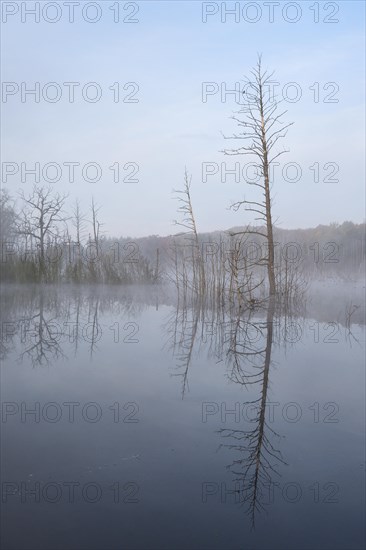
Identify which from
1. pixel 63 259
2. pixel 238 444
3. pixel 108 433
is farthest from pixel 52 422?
pixel 63 259

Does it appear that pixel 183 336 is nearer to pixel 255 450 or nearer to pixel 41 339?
pixel 41 339

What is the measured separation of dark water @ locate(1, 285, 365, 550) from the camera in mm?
2689

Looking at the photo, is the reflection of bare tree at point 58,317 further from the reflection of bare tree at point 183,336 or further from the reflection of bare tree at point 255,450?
the reflection of bare tree at point 255,450

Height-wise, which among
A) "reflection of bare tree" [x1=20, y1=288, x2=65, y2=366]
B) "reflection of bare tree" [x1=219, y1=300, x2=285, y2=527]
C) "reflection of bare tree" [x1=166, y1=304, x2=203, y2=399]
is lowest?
"reflection of bare tree" [x1=219, y1=300, x2=285, y2=527]

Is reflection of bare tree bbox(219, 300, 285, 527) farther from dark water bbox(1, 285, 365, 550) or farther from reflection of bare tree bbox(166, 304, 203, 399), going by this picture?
reflection of bare tree bbox(166, 304, 203, 399)

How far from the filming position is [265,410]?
4594mm

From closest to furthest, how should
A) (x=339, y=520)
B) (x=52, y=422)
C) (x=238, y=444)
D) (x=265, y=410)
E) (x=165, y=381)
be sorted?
(x=339, y=520)
(x=238, y=444)
(x=52, y=422)
(x=265, y=410)
(x=165, y=381)

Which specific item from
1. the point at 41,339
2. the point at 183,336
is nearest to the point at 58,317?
the point at 41,339

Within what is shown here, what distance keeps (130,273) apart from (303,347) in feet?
45.3

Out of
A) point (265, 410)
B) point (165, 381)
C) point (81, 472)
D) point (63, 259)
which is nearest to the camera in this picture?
point (81, 472)

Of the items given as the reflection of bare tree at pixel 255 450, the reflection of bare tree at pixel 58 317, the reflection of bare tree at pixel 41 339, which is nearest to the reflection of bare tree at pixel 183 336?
the reflection of bare tree at pixel 255 450

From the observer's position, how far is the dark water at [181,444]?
269 centimetres

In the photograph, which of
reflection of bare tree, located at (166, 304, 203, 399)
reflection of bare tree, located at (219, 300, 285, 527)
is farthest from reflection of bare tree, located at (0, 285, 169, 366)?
reflection of bare tree, located at (219, 300, 285, 527)

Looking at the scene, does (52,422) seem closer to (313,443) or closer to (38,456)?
(38,456)
